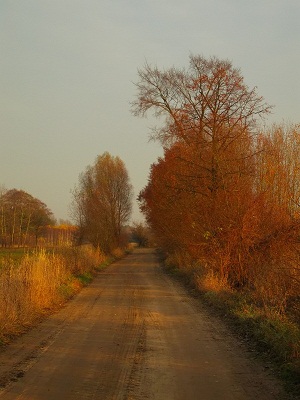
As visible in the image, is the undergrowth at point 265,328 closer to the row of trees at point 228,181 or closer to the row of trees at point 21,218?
the row of trees at point 228,181

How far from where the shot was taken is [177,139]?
25391mm

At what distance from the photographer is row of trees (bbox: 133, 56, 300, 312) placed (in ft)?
55.9

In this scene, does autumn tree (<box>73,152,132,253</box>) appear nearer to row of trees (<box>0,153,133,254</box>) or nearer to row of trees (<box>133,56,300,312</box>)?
row of trees (<box>0,153,133,254</box>)

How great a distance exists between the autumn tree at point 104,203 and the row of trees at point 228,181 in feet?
44.0

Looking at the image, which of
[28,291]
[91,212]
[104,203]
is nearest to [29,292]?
[28,291]

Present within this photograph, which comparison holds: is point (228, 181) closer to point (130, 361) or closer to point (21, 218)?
point (130, 361)

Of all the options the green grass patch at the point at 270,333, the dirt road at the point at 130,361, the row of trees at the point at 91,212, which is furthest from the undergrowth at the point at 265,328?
the row of trees at the point at 91,212

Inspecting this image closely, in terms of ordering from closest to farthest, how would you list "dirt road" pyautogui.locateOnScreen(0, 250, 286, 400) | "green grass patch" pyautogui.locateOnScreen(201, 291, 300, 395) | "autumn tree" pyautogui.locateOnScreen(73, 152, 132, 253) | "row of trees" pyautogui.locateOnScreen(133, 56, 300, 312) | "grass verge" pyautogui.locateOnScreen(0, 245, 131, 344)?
"dirt road" pyautogui.locateOnScreen(0, 250, 286, 400) < "green grass patch" pyautogui.locateOnScreen(201, 291, 300, 395) < "grass verge" pyautogui.locateOnScreen(0, 245, 131, 344) < "row of trees" pyautogui.locateOnScreen(133, 56, 300, 312) < "autumn tree" pyautogui.locateOnScreen(73, 152, 132, 253)

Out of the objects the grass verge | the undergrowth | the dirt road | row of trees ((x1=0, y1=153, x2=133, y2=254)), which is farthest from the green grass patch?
row of trees ((x1=0, y1=153, x2=133, y2=254))

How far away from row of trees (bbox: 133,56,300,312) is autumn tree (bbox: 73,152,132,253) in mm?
13426

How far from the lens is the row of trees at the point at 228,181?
17.0 m

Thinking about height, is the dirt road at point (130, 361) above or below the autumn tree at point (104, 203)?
below

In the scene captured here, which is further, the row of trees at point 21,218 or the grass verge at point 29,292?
the row of trees at point 21,218

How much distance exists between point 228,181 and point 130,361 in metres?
14.8
